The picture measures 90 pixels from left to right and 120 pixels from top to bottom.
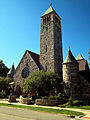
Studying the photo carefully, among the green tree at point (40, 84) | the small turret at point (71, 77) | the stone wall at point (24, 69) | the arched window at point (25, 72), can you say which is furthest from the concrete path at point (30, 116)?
the arched window at point (25, 72)

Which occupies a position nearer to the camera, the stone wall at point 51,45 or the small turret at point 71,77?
the small turret at point 71,77

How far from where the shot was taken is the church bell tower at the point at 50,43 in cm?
3100

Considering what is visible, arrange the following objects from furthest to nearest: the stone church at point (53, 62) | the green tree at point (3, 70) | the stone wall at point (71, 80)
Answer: the green tree at point (3, 70) → the stone church at point (53, 62) → the stone wall at point (71, 80)

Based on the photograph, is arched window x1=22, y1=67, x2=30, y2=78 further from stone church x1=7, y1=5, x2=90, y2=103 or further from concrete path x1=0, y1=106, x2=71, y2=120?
concrete path x1=0, y1=106, x2=71, y2=120

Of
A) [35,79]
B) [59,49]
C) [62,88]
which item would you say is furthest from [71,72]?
[59,49]

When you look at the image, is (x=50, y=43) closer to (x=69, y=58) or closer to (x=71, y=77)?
(x=69, y=58)

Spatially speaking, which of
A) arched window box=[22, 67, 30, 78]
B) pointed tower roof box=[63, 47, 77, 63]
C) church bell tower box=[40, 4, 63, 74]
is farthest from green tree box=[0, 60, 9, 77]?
pointed tower roof box=[63, 47, 77, 63]

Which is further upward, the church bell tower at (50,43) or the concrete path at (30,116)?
the church bell tower at (50,43)

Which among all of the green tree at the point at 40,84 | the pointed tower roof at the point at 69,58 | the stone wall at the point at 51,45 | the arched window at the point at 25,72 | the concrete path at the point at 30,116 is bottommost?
the concrete path at the point at 30,116

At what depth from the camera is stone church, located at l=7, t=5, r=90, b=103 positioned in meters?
23.5

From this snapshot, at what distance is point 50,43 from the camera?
1281 inches

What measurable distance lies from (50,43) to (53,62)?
5.63 m

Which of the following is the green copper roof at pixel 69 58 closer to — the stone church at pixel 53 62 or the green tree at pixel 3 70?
the stone church at pixel 53 62

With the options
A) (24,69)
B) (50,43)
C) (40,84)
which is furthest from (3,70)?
(40,84)
